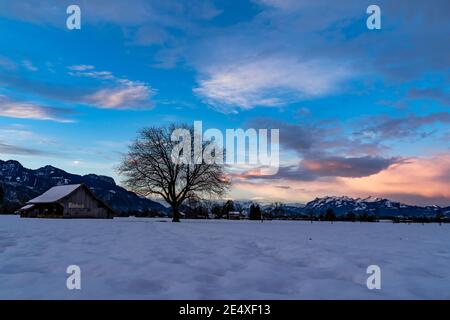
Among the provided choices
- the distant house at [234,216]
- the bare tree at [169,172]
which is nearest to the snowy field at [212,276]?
the bare tree at [169,172]

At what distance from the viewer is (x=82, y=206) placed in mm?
60000

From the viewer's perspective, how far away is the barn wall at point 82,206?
57906mm

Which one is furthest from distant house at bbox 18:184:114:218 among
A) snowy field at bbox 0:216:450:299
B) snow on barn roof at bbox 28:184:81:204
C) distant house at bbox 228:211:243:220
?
distant house at bbox 228:211:243:220

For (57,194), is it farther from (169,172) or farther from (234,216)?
(234,216)

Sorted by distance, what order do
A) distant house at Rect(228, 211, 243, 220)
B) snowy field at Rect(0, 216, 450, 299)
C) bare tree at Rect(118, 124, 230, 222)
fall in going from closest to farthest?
snowy field at Rect(0, 216, 450, 299) < bare tree at Rect(118, 124, 230, 222) < distant house at Rect(228, 211, 243, 220)

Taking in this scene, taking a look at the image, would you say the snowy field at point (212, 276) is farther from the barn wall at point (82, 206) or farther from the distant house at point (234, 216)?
the distant house at point (234, 216)

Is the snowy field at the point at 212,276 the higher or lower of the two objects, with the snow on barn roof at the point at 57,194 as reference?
lower

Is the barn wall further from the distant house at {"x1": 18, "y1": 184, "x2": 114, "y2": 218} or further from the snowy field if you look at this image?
the snowy field

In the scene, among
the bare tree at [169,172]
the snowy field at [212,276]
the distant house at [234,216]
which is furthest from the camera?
the distant house at [234,216]

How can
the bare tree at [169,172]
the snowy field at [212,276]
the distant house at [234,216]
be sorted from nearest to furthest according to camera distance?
the snowy field at [212,276] < the bare tree at [169,172] < the distant house at [234,216]

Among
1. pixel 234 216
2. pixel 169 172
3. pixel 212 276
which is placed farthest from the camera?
pixel 234 216

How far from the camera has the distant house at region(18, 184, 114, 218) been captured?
57250 millimetres

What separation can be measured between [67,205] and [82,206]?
2.71 metres

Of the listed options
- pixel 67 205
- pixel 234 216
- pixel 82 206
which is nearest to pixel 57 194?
pixel 67 205
